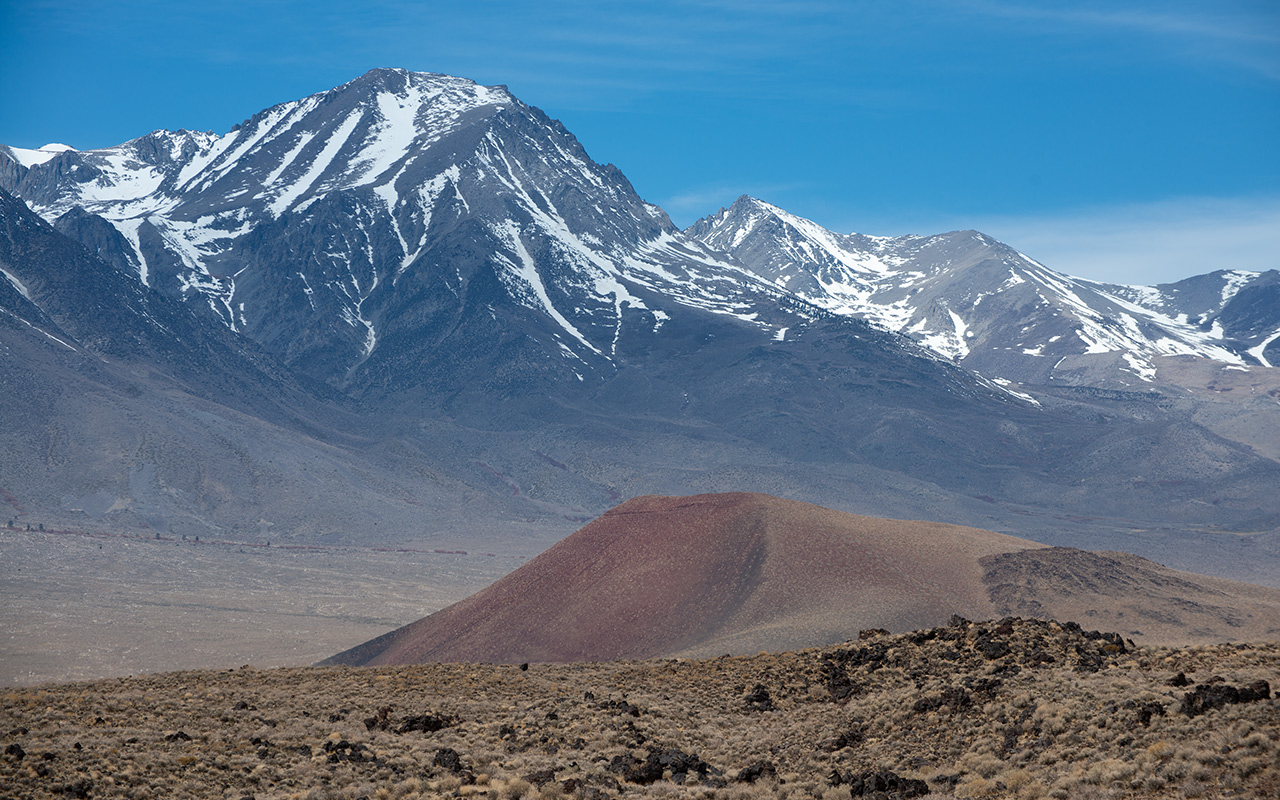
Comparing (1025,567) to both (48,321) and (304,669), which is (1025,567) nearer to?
(304,669)

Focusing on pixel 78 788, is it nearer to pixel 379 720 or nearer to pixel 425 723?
pixel 379 720

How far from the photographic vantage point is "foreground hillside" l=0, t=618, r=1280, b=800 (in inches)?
714

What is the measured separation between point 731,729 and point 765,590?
28.3 m

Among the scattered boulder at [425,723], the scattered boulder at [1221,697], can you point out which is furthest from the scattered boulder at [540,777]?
the scattered boulder at [1221,697]

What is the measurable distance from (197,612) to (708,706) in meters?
85.9

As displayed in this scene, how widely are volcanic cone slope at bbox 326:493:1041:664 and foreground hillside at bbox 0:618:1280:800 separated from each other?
58.1 feet

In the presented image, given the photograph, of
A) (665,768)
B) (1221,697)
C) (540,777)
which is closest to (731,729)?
(665,768)

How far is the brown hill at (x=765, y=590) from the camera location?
172ft

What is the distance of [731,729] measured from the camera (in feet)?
86.4

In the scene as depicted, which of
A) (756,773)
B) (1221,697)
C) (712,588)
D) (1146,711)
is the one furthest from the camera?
(712,588)

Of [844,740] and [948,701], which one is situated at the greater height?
[948,701]

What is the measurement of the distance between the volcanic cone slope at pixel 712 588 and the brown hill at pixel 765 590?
4.4 inches

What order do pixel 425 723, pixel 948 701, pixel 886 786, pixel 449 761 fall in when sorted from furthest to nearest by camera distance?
pixel 425 723, pixel 948 701, pixel 449 761, pixel 886 786

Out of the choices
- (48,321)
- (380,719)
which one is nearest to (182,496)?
(48,321)
